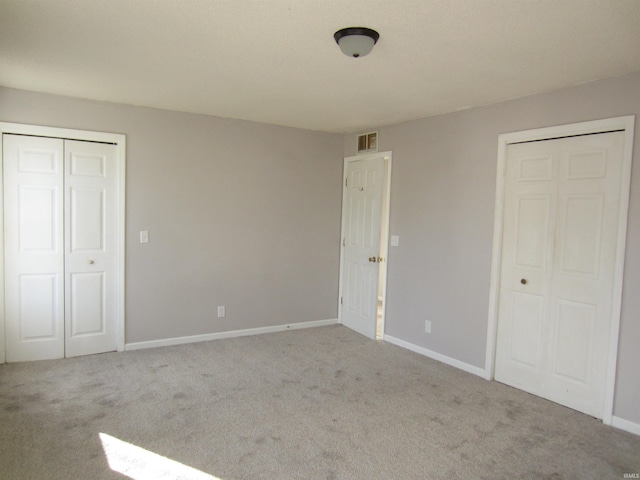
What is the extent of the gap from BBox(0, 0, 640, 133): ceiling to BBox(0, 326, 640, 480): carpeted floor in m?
2.45

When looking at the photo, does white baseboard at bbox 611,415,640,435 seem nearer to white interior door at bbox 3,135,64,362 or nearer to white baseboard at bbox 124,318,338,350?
white baseboard at bbox 124,318,338,350

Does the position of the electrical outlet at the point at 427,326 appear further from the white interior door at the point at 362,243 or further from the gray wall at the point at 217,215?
the gray wall at the point at 217,215

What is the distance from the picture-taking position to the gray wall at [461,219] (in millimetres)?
2861

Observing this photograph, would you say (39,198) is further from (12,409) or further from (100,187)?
(12,409)

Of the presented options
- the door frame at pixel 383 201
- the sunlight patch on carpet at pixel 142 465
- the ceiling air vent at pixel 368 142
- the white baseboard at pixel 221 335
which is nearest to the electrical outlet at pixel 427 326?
the door frame at pixel 383 201

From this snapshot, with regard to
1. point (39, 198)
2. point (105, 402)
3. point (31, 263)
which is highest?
point (39, 198)

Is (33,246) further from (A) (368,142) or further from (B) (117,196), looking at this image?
(A) (368,142)

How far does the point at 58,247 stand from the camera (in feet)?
12.8

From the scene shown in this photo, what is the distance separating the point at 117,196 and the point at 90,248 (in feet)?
1.87

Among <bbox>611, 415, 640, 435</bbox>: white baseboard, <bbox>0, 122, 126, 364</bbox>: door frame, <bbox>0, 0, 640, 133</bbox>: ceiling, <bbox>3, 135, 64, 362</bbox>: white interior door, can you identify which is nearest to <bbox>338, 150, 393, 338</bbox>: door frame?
<bbox>0, 0, 640, 133</bbox>: ceiling

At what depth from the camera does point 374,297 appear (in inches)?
194

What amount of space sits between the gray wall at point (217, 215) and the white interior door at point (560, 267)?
2.38 meters

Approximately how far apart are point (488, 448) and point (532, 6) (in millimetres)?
2496

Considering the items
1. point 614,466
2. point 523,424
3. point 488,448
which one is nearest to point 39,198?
point 488,448
